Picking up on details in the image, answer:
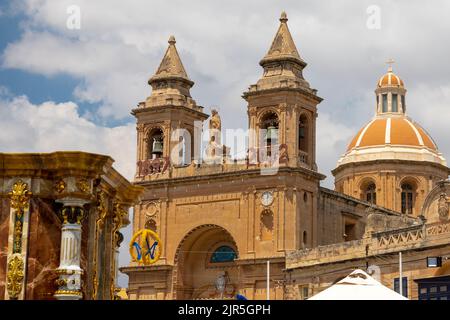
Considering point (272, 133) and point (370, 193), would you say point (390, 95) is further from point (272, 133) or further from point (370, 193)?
point (272, 133)

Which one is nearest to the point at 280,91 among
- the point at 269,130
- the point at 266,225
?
the point at 269,130

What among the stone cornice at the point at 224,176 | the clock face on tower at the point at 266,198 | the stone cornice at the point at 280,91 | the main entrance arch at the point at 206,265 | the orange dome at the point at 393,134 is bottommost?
the main entrance arch at the point at 206,265

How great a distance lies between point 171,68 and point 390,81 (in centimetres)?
2253

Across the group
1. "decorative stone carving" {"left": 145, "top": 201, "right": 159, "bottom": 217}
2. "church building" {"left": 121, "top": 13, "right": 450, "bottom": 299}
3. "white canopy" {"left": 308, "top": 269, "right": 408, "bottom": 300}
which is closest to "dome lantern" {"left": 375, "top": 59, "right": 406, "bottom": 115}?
"church building" {"left": 121, "top": 13, "right": 450, "bottom": 299}

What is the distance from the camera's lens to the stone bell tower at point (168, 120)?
6981 centimetres

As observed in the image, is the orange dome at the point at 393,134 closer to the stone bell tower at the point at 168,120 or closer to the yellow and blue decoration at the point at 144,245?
the stone bell tower at the point at 168,120

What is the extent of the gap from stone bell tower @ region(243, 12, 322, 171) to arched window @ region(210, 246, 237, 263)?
277 inches

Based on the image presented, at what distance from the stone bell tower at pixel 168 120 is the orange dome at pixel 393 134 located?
16.1 metres

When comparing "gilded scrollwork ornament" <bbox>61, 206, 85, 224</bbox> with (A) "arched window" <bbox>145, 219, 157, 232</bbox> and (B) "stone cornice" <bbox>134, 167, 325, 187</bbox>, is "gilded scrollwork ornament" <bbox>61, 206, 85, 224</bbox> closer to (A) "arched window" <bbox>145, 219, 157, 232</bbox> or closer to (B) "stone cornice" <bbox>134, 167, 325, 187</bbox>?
(B) "stone cornice" <bbox>134, 167, 325, 187</bbox>

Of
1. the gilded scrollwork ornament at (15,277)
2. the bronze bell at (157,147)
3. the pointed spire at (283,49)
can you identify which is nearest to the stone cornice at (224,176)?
the bronze bell at (157,147)

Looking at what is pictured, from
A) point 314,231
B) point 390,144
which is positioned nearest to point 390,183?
point 390,144

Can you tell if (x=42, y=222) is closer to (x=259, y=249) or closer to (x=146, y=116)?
(x=259, y=249)

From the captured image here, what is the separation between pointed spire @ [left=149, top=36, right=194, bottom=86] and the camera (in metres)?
72.1

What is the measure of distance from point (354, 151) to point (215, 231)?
61.6ft
